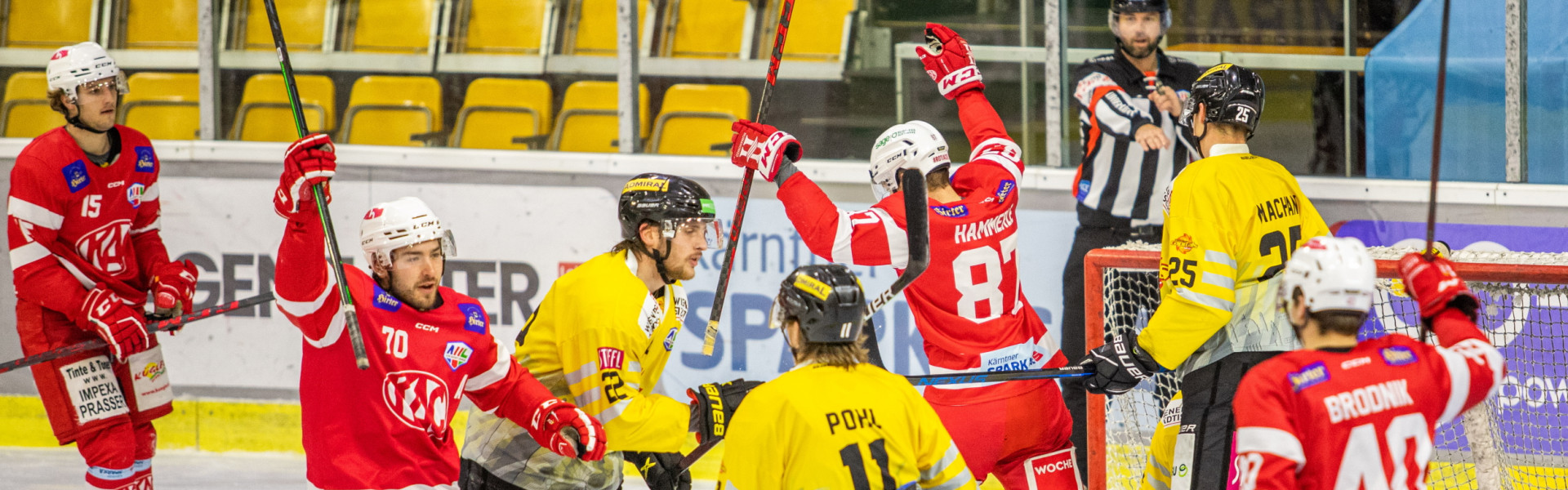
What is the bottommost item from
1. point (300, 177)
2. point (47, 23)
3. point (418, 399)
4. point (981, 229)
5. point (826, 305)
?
point (418, 399)

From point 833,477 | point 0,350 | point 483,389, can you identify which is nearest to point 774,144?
point 483,389

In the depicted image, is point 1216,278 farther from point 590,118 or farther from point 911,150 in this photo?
point 590,118

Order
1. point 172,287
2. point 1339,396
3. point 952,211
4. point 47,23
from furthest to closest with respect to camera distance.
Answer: point 47,23 → point 172,287 → point 952,211 → point 1339,396

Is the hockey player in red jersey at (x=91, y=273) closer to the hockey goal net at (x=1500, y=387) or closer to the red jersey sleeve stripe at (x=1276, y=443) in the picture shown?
the hockey goal net at (x=1500, y=387)

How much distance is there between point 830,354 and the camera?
2598 mm

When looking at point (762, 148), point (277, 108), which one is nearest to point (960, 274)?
point (762, 148)

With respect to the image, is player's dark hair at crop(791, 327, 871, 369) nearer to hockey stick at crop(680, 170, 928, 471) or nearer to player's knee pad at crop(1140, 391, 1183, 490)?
hockey stick at crop(680, 170, 928, 471)

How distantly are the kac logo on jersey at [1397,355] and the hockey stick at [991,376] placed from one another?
1072 millimetres

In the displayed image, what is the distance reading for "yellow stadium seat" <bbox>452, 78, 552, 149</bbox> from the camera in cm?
561

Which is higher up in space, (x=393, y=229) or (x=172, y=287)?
(x=393, y=229)

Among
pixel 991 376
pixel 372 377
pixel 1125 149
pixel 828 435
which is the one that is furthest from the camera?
pixel 1125 149

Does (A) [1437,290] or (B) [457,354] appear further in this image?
(B) [457,354]

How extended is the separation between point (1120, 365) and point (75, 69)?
9.82 ft

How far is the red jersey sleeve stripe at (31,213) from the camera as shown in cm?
423
